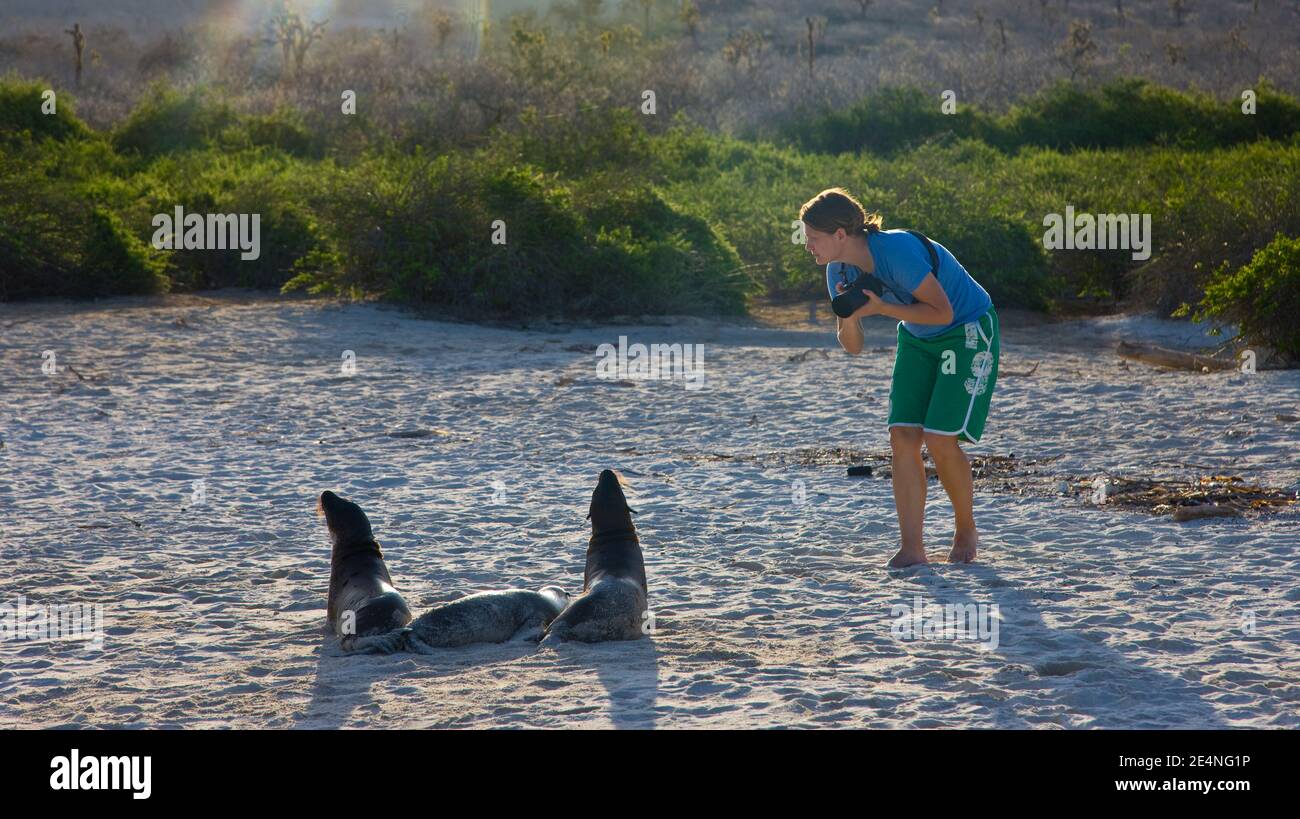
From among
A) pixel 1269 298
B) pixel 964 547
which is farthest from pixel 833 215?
pixel 1269 298

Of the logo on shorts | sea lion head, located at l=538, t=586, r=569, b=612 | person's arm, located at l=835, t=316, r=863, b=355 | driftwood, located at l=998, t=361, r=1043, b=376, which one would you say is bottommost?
sea lion head, located at l=538, t=586, r=569, b=612

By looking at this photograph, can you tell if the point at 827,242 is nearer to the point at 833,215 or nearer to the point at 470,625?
the point at 833,215

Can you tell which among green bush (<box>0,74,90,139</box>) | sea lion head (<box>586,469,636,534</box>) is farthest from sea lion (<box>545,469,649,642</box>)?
green bush (<box>0,74,90,139</box>)

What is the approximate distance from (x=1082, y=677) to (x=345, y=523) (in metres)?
2.47

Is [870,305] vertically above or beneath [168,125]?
beneath

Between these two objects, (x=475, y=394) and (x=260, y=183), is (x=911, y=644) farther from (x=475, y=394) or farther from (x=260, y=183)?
(x=260, y=183)

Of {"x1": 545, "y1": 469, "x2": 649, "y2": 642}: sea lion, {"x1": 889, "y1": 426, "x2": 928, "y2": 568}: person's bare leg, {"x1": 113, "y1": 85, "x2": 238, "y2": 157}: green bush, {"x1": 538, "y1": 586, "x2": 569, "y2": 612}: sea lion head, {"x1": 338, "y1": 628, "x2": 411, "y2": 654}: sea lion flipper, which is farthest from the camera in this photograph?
{"x1": 113, "y1": 85, "x2": 238, "y2": 157}: green bush

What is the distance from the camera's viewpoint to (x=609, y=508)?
16.6 ft

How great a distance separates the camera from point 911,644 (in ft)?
15.2

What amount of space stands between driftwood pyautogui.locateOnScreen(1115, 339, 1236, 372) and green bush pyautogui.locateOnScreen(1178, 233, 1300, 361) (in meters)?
0.35

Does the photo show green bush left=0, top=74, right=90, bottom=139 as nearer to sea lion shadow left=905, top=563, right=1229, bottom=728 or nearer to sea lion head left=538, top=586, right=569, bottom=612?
sea lion head left=538, top=586, right=569, bottom=612

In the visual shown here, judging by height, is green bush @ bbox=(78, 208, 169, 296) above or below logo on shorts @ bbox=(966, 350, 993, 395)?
above

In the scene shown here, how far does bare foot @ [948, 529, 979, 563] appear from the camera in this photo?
5.67 m
